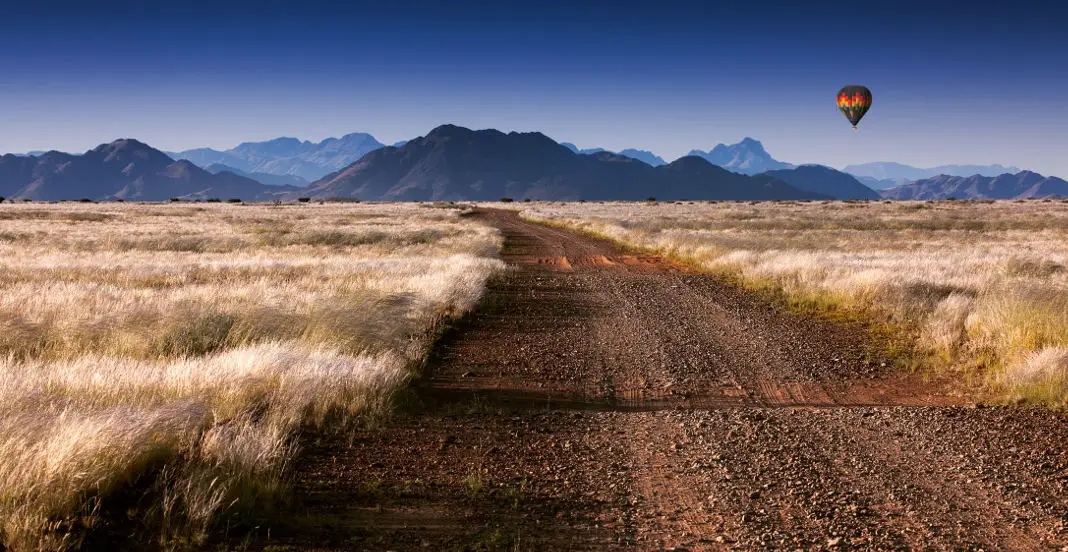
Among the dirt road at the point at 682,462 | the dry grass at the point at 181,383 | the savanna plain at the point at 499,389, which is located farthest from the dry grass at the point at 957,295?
the dry grass at the point at 181,383

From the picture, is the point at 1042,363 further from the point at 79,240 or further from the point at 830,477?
the point at 79,240

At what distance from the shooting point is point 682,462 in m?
5.44

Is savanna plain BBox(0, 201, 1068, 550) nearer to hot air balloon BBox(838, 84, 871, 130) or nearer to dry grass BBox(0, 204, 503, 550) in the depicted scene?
dry grass BBox(0, 204, 503, 550)

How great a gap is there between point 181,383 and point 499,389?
12.1ft

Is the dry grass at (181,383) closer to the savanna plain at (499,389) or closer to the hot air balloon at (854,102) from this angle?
the savanna plain at (499,389)

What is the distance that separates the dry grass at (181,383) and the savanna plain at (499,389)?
27mm

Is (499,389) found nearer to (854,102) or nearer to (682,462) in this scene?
(682,462)

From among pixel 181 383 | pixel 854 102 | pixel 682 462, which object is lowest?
pixel 682 462

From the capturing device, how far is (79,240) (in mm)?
31469

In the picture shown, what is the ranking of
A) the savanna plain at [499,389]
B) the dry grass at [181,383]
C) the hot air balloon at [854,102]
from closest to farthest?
the dry grass at [181,383]
the savanna plain at [499,389]
the hot air balloon at [854,102]

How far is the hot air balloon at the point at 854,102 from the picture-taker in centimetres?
4828

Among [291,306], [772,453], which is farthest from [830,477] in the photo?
[291,306]

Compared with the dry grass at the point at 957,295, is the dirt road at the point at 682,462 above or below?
below

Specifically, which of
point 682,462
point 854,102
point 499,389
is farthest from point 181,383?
point 854,102
